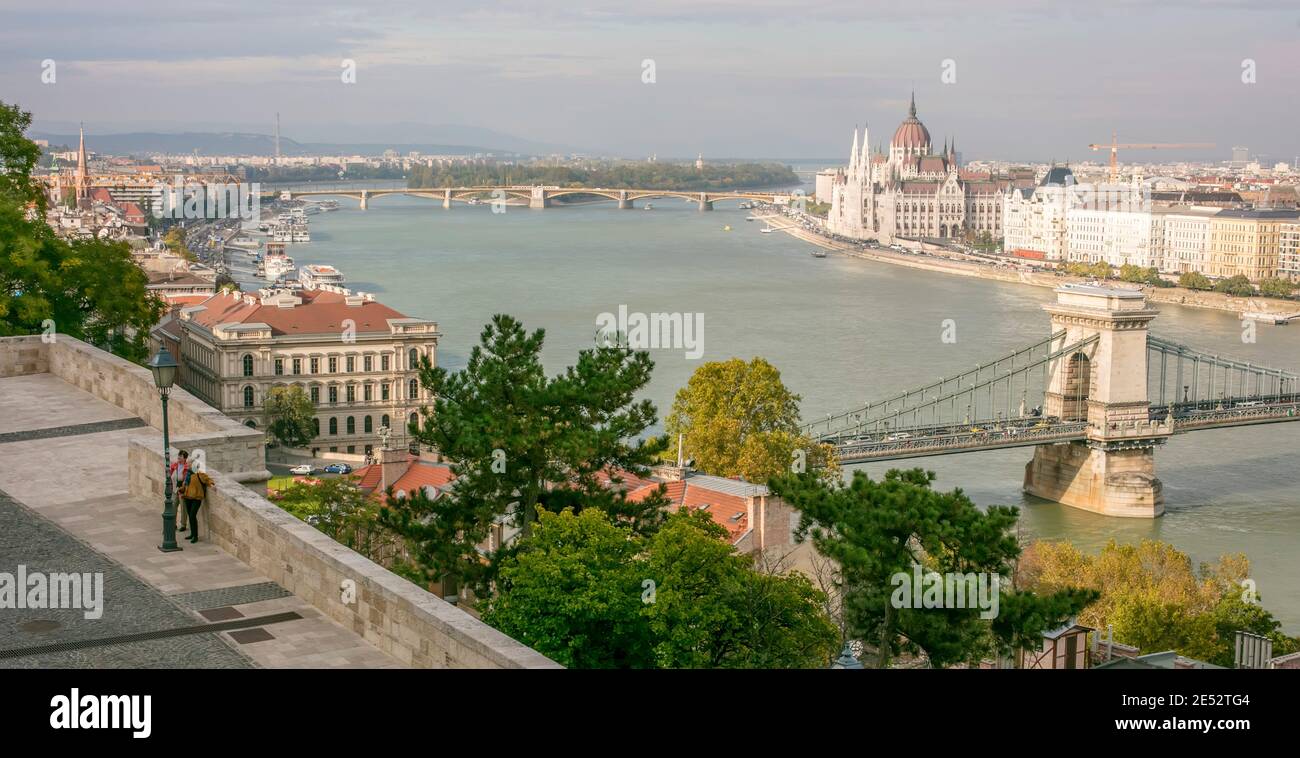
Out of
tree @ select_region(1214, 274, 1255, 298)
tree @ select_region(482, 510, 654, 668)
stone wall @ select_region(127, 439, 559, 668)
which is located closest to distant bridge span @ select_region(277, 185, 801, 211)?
tree @ select_region(1214, 274, 1255, 298)

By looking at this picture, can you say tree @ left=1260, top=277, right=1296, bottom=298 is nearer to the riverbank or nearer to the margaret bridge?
the riverbank

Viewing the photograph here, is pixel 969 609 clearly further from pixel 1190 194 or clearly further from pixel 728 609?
pixel 1190 194

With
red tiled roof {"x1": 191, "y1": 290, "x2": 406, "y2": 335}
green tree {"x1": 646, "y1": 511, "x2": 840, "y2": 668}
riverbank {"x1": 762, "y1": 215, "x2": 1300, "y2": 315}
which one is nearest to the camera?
green tree {"x1": 646, "y1": 511, "x2": 840, "y2": 668}

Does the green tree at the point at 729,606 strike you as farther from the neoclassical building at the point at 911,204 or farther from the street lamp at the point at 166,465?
the neoclassical building at the point at 911,204

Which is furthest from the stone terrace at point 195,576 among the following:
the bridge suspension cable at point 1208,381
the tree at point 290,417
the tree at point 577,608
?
the bridge suspension cable at point 1208,381

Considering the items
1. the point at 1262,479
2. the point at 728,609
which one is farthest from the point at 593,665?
the point at 1262,479

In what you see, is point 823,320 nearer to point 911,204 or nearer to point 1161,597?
point 1161,597

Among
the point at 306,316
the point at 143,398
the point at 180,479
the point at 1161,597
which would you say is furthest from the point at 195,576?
the point at 306,316

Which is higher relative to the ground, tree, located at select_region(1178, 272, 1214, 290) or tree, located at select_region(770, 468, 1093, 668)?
tree, located at select_region(770, 468, 1093, 668)
